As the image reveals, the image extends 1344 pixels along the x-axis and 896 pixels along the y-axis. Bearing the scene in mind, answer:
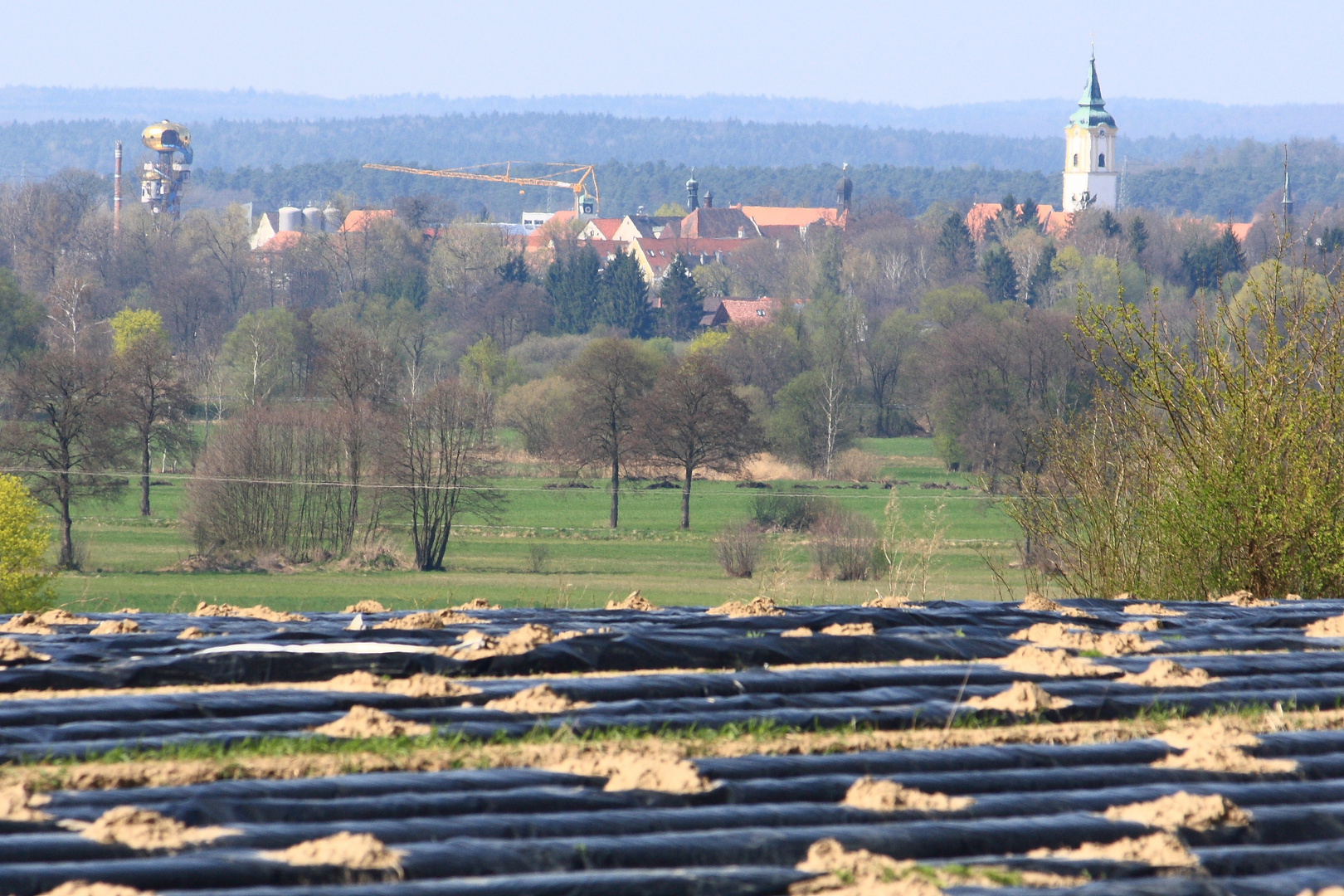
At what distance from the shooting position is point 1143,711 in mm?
4750

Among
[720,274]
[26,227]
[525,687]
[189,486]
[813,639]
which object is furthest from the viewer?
[720,274]

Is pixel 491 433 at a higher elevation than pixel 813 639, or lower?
lower

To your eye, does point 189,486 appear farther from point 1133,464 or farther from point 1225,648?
point 1225,648

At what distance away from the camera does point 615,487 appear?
46469 mm

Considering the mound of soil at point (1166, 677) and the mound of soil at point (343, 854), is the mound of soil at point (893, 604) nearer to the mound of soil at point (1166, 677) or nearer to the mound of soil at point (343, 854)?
the mound of soil at point (1166, 677)

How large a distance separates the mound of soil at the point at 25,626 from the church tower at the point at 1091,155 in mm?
170164

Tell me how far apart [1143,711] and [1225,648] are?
1.46 meters

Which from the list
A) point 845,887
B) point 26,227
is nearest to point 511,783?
point 845,887

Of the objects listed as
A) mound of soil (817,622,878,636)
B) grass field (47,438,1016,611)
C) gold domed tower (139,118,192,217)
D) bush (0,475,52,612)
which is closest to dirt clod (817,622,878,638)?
mound of soil (817,622,878,636)

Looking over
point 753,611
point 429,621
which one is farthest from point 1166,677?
point 429,621

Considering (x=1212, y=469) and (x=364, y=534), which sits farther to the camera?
(x=364, y=534)

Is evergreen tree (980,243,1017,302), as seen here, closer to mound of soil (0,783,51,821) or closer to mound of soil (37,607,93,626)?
mound of soil (37,607,93,626)

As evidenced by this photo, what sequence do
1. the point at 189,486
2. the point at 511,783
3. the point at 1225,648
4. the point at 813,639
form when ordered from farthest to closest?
the point at 189,486, the point at 1225,648, the point at 813,639, the point at 511,783

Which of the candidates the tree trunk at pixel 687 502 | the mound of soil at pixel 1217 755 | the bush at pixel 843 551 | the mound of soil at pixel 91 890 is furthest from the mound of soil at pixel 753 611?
the tree trunk at pixel 687 502
